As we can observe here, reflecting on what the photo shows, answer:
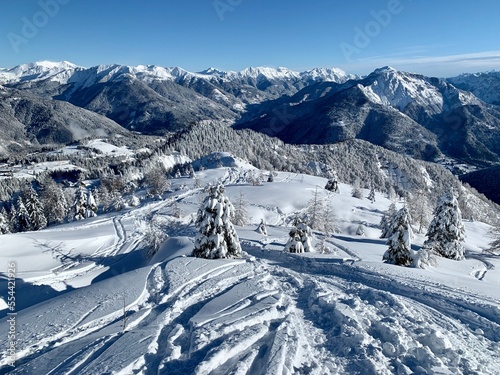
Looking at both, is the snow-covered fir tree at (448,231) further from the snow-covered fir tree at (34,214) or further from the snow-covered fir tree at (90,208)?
the snow-covered fir tree at (34,214)

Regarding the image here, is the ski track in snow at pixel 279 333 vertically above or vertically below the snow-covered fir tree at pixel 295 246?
above

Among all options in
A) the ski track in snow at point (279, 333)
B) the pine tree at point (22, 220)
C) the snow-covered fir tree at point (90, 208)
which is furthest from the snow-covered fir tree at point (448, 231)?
the pine tree at point (22, 220)

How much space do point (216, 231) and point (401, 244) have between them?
13228 mm

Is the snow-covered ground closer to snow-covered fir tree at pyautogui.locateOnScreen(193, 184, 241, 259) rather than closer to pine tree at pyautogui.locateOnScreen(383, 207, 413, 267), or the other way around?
snow-covered fir tree at pyautogui.locateOnScreen(193, 184, 241, 259)

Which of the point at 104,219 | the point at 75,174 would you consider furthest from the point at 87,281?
the point at 75,174

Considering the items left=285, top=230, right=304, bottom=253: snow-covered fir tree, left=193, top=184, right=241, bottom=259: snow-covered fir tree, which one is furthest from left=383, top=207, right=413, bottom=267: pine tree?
left=193, top=184, right=241, bottom=259: snow-covered fir tree

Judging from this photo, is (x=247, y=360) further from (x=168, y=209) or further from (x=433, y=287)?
(x=168, y=209)

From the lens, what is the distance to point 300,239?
73.9 feet

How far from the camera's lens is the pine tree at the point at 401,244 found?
71.4 ft

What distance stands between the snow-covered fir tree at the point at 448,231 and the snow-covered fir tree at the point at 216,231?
20.1 meters

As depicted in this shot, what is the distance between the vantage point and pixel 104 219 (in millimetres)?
46781

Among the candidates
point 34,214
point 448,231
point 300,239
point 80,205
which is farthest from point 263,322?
point 34,214

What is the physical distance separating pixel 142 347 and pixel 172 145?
6150 inches

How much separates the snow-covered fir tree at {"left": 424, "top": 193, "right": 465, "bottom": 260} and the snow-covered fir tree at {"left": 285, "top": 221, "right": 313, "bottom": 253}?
1393cm
